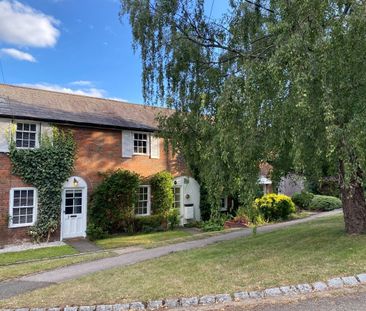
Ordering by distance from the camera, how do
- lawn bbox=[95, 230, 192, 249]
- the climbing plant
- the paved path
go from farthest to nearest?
1. the climbing plant
2. lawn bbox=[95, 230, 192, 249]
3. the paved path

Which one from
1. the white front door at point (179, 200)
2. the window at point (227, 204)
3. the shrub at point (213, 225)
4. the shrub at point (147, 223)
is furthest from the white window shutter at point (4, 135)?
the window at point (227, 204)

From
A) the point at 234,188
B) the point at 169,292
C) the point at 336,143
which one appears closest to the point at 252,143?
the point at 234,188

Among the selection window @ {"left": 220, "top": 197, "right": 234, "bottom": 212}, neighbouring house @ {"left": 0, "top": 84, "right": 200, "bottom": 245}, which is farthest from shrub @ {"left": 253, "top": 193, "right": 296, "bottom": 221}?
neighbouring house @ {"left": 0, "top": 84, "right": 200, "bottom": 245}

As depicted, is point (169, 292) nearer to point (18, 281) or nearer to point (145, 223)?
point (18, 281)

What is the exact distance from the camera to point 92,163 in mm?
18297

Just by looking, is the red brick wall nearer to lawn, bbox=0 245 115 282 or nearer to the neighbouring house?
the neighbouring house

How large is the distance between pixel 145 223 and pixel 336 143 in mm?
A: 13371

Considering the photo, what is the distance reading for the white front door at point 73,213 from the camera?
679 inches

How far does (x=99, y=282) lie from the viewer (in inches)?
329

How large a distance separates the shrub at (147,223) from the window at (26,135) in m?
6.10

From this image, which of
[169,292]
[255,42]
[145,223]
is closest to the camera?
[169,292]

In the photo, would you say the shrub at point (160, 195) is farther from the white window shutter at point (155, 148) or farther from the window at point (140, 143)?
the window at point (140, 143)

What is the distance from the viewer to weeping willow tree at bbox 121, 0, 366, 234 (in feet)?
24.1

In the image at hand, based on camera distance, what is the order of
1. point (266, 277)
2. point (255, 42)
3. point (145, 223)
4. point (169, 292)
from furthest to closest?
point (145, 223) → point (255, 42) → point (266, 277) → point (169, 292)
